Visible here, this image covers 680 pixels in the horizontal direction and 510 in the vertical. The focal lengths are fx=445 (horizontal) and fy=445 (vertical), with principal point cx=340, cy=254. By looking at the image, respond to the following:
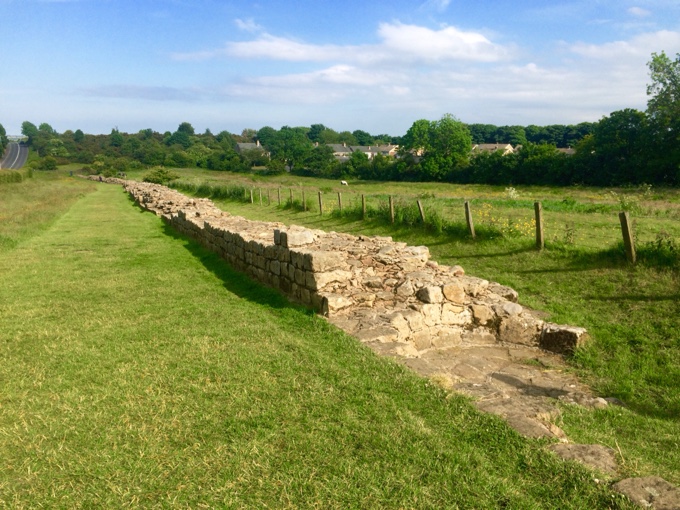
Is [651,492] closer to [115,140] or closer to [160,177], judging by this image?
[160,177]

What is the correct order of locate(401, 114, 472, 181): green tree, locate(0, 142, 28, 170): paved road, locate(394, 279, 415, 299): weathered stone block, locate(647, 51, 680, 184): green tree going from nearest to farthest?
locate(394, 279, 415, 299): weathered stone block
locate(647, 51, 680, 184): green tree
locate(401, 114, 472, 181): green tree
locate(0, 142, 28, 170): paved road

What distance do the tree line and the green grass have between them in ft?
103

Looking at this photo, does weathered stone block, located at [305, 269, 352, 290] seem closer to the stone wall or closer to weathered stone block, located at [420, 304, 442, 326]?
the stone wall

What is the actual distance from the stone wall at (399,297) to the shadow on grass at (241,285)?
8.6 inches

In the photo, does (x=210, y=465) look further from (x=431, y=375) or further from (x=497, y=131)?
(x=497, y=131)

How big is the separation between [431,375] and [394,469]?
1.93 metres

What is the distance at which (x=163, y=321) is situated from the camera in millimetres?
7305

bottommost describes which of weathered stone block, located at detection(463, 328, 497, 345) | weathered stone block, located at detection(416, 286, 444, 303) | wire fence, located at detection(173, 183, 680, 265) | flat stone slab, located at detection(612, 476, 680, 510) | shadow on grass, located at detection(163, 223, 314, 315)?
weathered stone block, located at detection(463, 328, 497, 345)

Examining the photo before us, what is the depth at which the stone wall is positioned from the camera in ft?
23.1

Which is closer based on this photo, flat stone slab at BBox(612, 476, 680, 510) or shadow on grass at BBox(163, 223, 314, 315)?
flat stone slab at BBox(612, 476, 680, 510)

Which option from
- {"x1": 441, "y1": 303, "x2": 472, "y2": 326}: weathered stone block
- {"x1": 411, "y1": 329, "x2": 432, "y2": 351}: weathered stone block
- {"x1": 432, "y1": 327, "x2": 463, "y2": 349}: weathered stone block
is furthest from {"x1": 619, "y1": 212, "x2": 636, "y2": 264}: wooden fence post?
{"x1": 411, "y1": 329, "x2": 432, "y2": 351}: weathered stone block

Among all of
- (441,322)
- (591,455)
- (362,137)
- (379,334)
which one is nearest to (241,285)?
(379,334)

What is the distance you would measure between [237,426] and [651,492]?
332 centimetres

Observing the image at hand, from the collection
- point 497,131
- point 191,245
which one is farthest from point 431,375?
point 497,131
